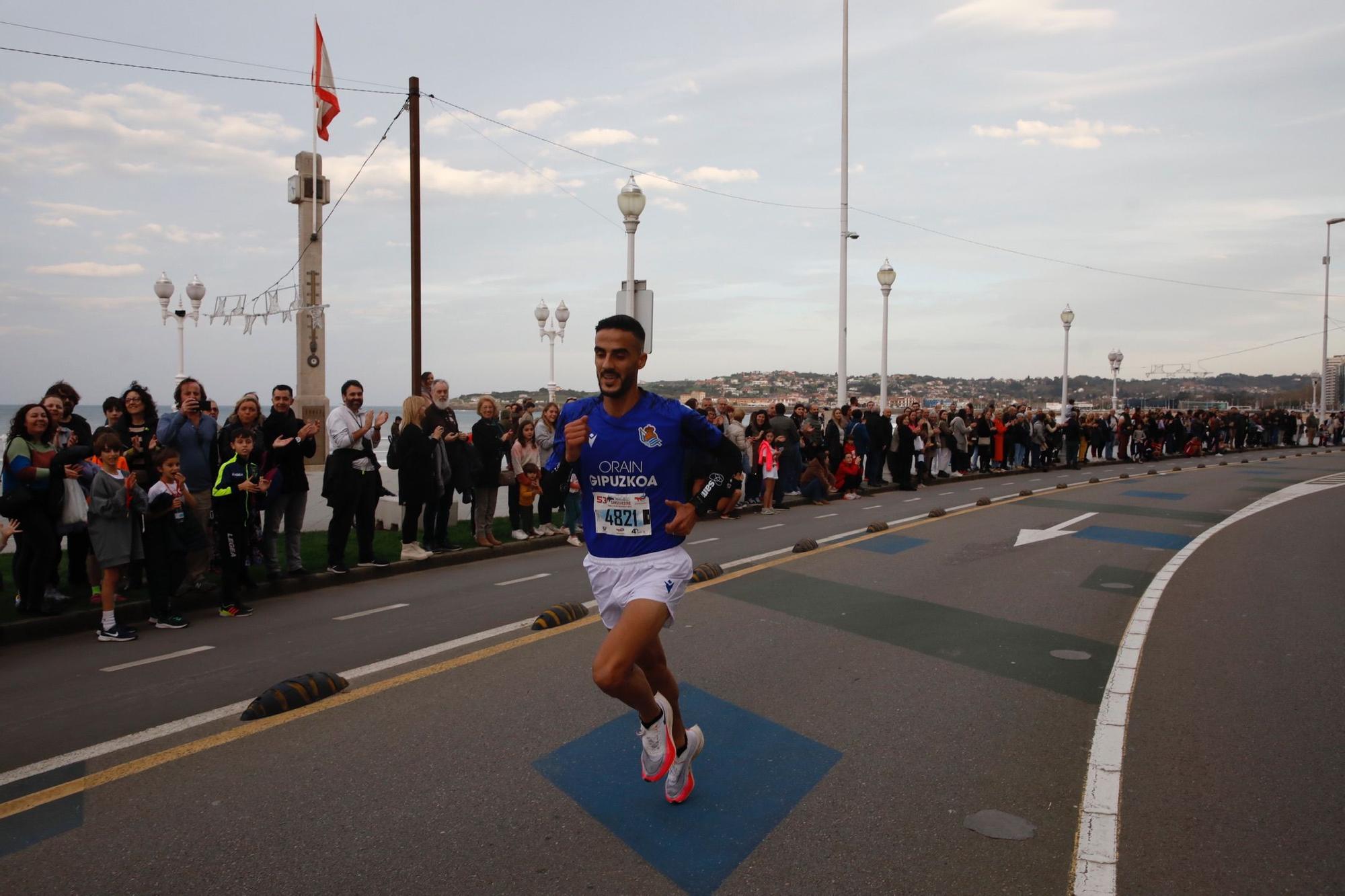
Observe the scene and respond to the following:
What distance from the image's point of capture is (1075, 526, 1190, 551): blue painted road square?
1209 cm

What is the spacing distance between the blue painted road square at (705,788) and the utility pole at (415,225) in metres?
12.4

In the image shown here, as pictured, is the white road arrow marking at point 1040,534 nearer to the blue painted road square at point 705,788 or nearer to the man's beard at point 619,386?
the blue painted road square at point 705,788

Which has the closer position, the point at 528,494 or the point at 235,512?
the point at 235,512

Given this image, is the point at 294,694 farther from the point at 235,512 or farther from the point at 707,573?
the point at 707,573

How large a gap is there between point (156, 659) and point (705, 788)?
4.75 metres

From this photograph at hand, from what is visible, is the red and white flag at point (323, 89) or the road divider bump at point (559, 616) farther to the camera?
the red and white flag at point (323, 89)

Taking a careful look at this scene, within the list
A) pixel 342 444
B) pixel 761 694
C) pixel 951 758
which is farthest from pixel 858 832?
pixel 342 444

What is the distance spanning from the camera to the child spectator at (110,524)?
7434 mm

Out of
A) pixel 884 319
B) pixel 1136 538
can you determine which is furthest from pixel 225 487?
pixel 884 319

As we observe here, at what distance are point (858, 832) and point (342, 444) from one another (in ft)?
25.4

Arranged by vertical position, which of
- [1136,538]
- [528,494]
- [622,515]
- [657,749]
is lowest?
[1136,538]

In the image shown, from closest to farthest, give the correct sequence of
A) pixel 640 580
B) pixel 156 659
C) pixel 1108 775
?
1. pixel 640 580
2. pixel 1108 775
3. pixel 156 659

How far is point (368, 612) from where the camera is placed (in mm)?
8312

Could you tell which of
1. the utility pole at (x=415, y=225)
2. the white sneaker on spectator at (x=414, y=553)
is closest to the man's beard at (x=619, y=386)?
the white sneaker on spectator at (x=414, y=553)
